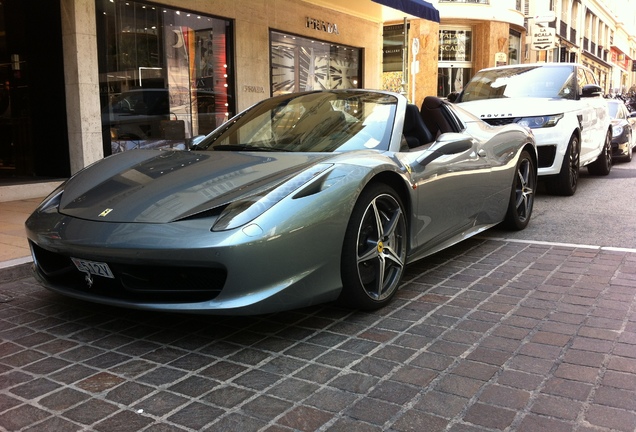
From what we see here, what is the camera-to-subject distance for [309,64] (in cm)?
1304

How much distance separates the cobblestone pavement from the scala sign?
15670 millimetres

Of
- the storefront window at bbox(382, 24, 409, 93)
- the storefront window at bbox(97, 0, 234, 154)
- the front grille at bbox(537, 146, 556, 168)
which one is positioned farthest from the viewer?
the storefront window at bbox(382, 24, 409, 93)

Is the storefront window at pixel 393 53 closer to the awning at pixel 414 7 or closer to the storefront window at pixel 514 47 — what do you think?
the storefront window at pixel 514 47

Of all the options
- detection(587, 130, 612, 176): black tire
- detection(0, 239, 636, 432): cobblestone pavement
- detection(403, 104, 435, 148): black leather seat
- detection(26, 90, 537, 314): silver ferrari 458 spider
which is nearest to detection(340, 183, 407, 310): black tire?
detection(26, 90, 537, 314): silver ferrari 458 spider

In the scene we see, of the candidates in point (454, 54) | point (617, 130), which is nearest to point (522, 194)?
point (617, 130)

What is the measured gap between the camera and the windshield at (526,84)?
8.38m

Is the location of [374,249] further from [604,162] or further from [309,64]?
[309,64]

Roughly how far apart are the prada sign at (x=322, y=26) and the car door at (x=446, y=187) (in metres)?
8.67

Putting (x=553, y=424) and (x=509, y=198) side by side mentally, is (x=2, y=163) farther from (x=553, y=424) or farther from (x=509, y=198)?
(x=553, y=424)

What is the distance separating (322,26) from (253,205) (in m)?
10.9

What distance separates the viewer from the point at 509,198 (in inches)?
208

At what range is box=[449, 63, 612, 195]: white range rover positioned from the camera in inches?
294

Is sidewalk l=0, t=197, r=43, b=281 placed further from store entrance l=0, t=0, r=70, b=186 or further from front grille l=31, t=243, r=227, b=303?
front grille l=31, t=243, r=227, b=303

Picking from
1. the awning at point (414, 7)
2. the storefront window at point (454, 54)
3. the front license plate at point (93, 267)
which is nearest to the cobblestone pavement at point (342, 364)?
the front license plate at point (93, 267)
